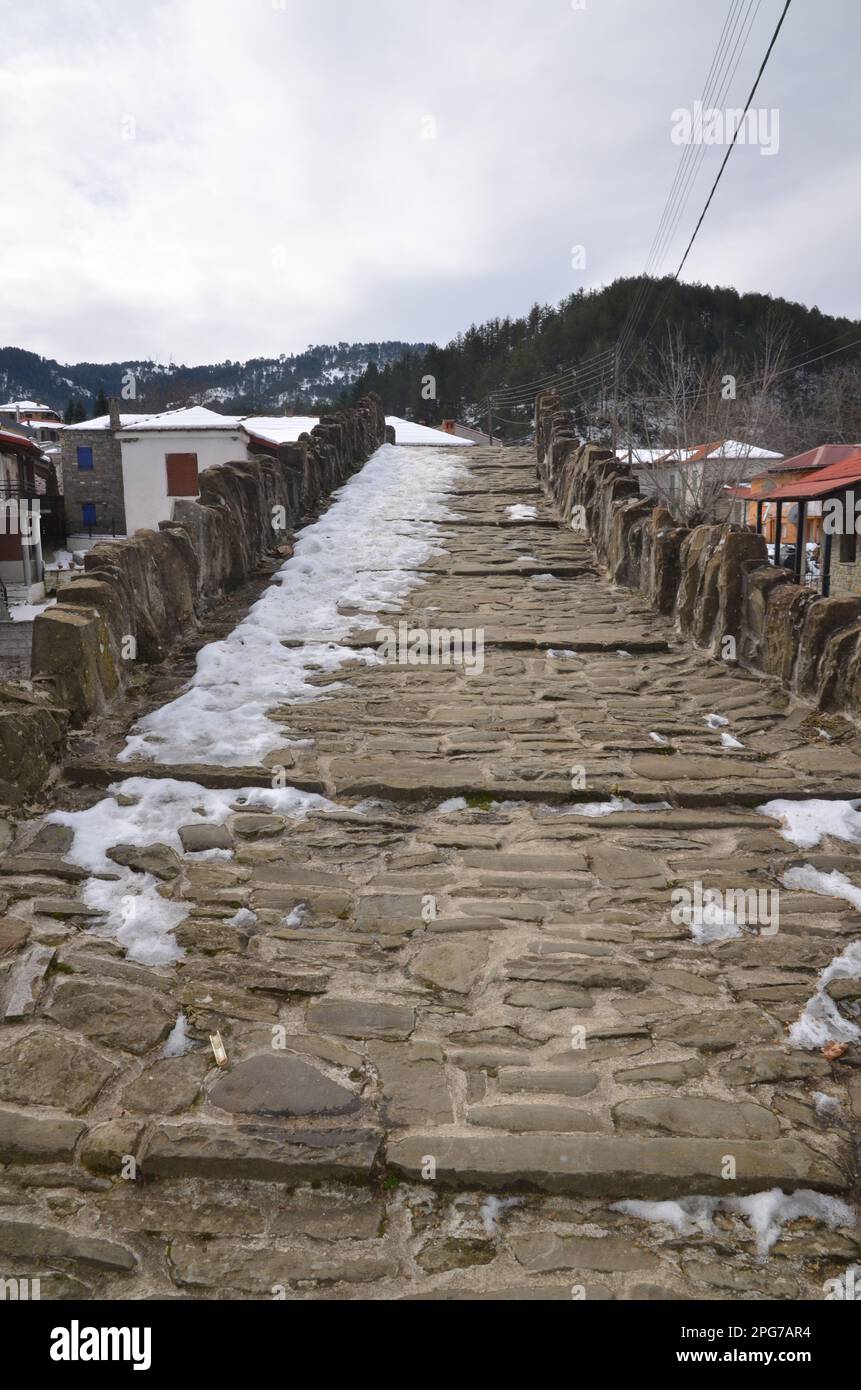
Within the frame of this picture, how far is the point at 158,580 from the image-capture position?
5.96 metres

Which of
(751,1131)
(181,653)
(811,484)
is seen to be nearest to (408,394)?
(811,484)

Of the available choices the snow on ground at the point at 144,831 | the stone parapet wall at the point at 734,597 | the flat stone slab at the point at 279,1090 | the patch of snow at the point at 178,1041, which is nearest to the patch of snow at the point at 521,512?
the stone parapet wall at the point at 734,597

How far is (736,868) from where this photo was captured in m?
3.42

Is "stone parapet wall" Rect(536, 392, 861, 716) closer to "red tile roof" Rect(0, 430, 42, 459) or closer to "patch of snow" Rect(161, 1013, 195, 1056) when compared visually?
"patch of snow" Rect(161, 1013, 195, 1056)

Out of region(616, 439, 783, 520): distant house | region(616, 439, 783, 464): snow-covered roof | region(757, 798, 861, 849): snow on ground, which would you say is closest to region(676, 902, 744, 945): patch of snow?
region(757, 798, 861, 849): snow on ground

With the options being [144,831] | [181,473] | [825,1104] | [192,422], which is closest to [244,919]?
[144,831]

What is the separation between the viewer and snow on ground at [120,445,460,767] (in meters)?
4.55

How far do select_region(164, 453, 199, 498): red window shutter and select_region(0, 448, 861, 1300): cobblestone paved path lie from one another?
100ft

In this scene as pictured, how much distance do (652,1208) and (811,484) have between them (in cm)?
1272

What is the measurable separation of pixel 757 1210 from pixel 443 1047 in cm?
87

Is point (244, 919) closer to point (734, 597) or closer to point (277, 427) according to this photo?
point (734, 597)
